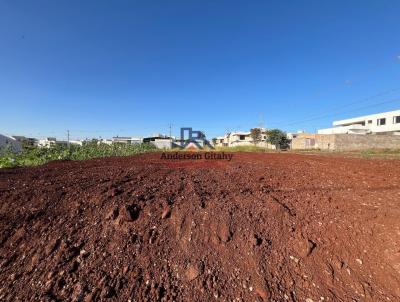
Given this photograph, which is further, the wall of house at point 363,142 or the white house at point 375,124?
the white house at point 375,124

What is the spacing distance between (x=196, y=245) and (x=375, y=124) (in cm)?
5022

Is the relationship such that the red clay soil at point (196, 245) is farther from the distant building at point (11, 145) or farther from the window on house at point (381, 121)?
the window on house at point (381, 121)

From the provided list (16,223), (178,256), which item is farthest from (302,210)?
(16,223)

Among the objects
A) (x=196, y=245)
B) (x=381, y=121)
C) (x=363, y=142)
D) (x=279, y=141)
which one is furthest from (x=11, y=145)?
(x=381, y=121)

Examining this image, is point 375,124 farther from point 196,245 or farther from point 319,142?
point 196,245

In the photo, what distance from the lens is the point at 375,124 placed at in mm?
39406

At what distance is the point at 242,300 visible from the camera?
1.82 meters

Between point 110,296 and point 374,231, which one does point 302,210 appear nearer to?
point 374,231

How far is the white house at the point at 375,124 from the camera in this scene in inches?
1373

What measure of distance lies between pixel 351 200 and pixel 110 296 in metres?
3.59

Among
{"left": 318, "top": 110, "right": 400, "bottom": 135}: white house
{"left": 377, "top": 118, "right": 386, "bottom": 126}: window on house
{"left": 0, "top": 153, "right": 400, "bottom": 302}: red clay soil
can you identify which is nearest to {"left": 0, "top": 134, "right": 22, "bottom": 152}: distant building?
{"left": 0, "top": 153, "right": 400, "bottom": 302}: red clay soil

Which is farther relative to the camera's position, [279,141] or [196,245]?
[279,141]

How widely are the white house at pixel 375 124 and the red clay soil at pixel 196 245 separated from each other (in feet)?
141

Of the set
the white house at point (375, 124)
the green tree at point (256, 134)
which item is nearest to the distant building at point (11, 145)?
the green tree at point (256, 134)
